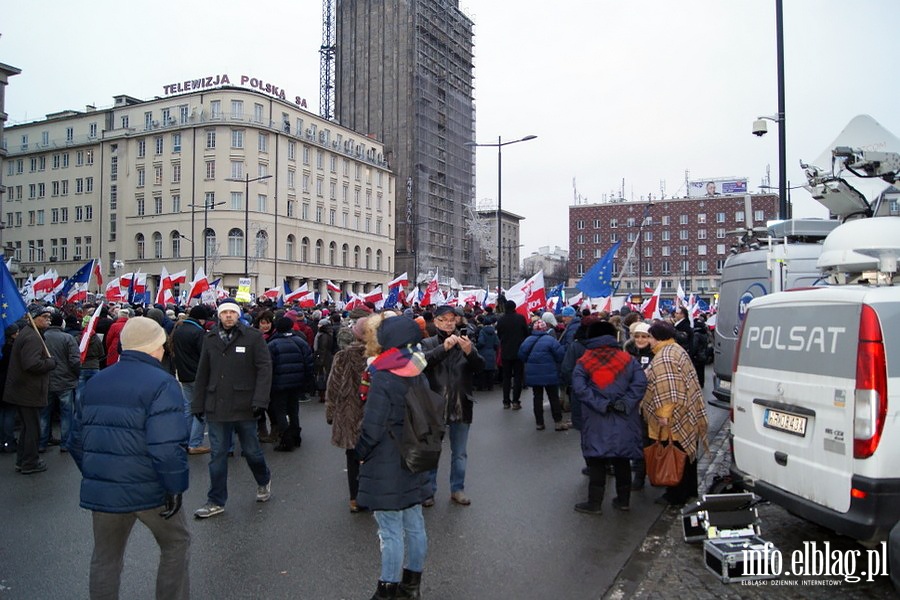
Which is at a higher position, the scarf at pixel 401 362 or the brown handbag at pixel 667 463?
the scarf at pixel 401 362

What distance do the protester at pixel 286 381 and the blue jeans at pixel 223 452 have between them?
257cm

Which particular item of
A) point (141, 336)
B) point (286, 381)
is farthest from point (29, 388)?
point (141, 336)

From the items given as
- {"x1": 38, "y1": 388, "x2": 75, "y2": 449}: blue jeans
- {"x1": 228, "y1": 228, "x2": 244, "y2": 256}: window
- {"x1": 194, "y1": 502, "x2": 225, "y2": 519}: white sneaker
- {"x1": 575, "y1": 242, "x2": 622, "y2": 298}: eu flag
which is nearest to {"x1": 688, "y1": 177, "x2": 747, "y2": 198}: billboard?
{"x1": 228, "y1": 228, "x2": 244, "y2": 256}: window

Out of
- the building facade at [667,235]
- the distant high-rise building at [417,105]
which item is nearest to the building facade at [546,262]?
the building facade at [667,235]

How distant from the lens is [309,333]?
13.9 m

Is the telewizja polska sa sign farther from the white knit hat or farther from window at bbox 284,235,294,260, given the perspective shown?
the white knit hat

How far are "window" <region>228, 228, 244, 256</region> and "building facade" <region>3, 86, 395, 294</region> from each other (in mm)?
98

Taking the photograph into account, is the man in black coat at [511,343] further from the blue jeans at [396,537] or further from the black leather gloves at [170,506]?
the black leather gloves at [170,506]

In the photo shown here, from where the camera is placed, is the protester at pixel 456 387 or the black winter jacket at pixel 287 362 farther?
the black winter jacket at pixel 287 362

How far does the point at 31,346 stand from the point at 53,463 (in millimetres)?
1575

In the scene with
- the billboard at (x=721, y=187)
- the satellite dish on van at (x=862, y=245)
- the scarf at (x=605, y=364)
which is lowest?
the scarf at (x=605, y=364)

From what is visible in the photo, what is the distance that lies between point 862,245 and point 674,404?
216 centimetres

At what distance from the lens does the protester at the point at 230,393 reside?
6.24m

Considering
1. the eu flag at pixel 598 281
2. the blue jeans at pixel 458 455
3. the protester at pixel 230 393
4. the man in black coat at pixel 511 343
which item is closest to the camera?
the protester at pixel 230 393
